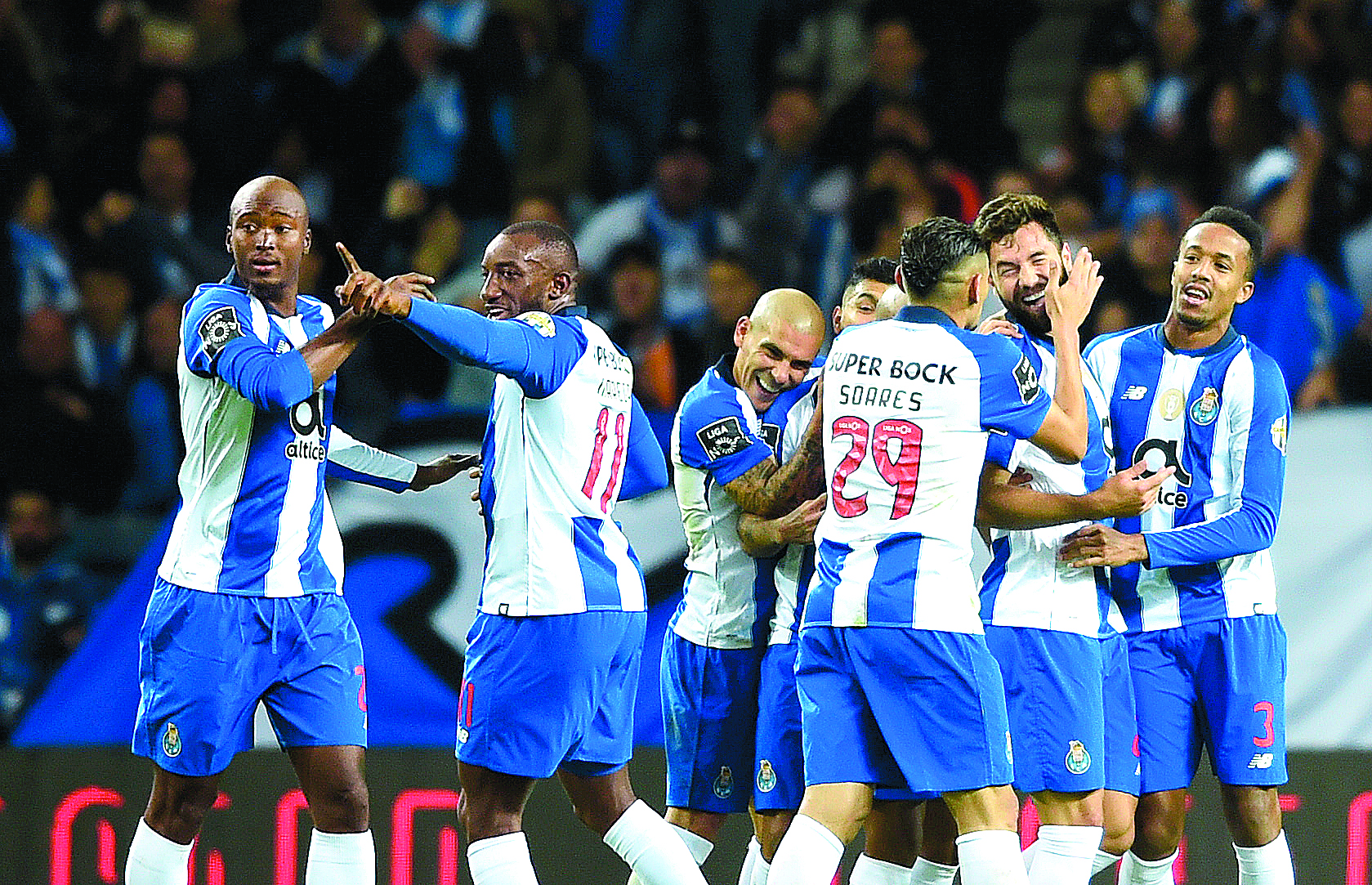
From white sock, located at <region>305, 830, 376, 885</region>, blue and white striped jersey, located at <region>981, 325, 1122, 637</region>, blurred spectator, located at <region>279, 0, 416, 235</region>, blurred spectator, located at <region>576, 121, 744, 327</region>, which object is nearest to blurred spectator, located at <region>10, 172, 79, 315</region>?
blurred spectator, located at <region>279, 0, 416, 235</region>

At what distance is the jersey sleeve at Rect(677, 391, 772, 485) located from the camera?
5.22 m

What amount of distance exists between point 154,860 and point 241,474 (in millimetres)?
1101

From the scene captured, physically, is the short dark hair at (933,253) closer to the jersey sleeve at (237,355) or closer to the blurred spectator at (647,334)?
the jersey sleeve at (237,355)

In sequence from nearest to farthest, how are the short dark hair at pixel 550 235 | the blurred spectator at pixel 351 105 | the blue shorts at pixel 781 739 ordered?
1. the short dark hair at pixel 550 235
2. the blue shorts at pixel 781 739
3. the blurred spectator at pixel 351 105

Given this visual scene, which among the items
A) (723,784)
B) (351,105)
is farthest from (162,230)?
(723,784)

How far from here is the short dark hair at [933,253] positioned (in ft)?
15.0

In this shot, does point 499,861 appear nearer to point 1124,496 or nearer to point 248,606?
point 248,606

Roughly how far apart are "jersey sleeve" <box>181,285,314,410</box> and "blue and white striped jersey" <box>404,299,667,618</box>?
1.92ft

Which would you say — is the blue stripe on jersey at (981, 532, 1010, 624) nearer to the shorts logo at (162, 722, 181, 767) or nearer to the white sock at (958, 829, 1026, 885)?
the white sock at (958, 829, 1026, 885)

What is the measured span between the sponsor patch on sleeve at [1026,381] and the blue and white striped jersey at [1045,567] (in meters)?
0.47

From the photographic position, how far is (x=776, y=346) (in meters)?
5.45

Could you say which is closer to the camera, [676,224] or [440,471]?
[440,471]

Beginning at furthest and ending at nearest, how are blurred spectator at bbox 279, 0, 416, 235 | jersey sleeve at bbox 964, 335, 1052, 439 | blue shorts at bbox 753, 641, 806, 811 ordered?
blurred spectator at bbox 279, 0, 416, 235 < blue shorts at bbox 753, 641, 806, 811 < jersey sleeve at bbox 964, 335, 1052, 439

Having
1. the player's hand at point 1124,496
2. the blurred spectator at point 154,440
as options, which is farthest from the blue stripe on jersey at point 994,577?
the blurred spectator at point 154,440
